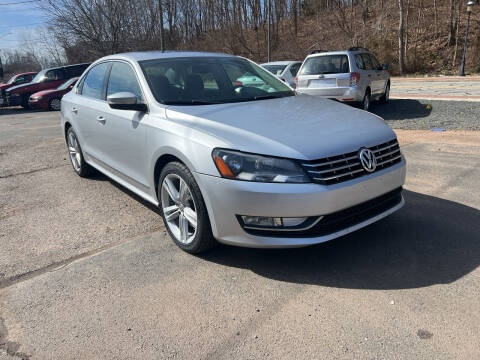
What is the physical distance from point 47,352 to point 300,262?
1.81 meters

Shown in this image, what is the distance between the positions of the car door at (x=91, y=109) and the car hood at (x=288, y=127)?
1523 mm

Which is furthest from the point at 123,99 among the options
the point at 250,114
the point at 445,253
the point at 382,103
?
the point at 382,103

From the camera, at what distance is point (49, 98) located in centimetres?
1766

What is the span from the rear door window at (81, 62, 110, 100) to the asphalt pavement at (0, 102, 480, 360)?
1406 mm

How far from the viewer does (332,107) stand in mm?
3826

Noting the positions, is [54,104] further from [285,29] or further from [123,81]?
[285,29]

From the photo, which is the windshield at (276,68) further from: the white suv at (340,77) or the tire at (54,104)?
the tire at (54,104)

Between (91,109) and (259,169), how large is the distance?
286 centimetres

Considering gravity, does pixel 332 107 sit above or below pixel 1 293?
above

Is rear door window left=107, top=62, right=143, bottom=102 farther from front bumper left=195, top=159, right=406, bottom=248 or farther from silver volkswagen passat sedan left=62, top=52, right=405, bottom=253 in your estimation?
front bumper left=195, top=159, right=406, bottom=248

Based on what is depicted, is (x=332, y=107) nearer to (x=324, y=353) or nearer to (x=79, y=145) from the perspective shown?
(x=324, y=353)

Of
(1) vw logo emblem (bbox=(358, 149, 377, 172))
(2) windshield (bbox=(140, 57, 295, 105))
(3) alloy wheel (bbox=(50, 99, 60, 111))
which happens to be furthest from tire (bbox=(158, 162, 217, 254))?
(3) alloy wheel (bbox=(50, 99, 60, 111))

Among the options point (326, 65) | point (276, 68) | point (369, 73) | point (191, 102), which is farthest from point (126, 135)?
point (276, 68)

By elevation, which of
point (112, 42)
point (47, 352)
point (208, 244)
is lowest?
point (47, 352)
